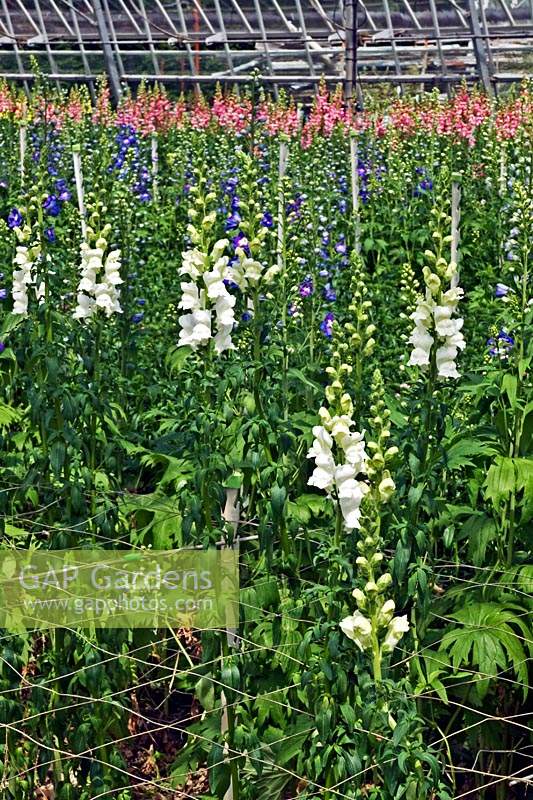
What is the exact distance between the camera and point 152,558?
448cm

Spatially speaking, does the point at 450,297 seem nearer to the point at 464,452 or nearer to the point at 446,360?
the point at 446,360

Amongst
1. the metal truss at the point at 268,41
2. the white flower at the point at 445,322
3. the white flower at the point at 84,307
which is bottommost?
the white flower at the point at 84,307

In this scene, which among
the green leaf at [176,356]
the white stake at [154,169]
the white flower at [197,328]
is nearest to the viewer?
the white flower at [197,328]

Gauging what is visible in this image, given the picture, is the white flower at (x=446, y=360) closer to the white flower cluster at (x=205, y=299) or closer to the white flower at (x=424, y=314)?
the white flower at (x=424, y=314)

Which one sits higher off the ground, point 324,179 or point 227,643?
point 324,179

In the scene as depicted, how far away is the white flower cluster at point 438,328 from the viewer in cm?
393

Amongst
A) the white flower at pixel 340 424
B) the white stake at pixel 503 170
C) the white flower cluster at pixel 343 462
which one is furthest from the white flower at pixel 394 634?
the white stake at pixel 503 170

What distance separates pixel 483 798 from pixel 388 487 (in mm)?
1458

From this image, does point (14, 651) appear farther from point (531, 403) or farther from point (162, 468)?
point (531, 403)

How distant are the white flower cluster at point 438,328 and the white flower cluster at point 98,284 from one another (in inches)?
54.5

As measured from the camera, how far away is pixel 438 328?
3.94 metres

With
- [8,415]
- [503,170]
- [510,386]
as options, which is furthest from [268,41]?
[510,386]

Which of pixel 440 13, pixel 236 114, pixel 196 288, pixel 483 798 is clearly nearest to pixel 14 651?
pixel 196 288

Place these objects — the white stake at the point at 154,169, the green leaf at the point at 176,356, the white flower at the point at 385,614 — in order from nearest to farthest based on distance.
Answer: the white flower at the point at 385,614 → the green leaf at the point at 176,356 → the white stake at the point at 154,169
